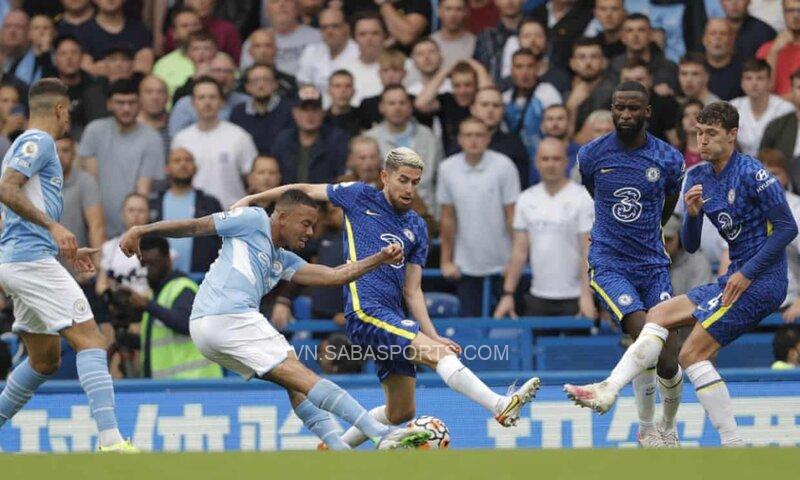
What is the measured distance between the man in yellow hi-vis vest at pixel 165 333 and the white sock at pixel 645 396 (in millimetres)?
3746

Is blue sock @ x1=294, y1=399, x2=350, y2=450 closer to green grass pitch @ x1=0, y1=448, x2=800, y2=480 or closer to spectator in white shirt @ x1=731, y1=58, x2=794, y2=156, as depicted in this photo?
green grass pitch @ x1=0, y1=448, x2=800, y2=480

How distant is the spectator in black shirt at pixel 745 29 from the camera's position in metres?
15.6

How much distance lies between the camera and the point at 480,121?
14.6m

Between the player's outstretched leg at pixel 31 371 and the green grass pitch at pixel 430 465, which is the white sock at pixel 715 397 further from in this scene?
the player's outstretched leg at pixel 31 371

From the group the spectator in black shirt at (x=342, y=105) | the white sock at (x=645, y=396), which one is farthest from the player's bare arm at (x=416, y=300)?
the spectator in black shirt at (x=342, y=105)

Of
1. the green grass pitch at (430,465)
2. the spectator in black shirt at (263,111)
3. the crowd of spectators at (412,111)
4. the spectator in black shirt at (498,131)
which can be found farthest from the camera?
the spectator in black shirt at (263,111)

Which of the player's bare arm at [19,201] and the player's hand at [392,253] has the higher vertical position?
the player's bare arm at [19,201]

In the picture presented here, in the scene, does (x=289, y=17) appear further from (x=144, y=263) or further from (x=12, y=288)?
(x=12, y=288)

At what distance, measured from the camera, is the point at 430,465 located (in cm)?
812

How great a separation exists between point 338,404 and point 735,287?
2.46m

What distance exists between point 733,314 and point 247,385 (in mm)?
3864

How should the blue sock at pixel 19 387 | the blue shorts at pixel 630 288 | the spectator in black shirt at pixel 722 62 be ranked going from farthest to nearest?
the spectator in black shirt at pixel 722 62
the blue shorts at pixel 630 288
the blue sock at pixel 19 387

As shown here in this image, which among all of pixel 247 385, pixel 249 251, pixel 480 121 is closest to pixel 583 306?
pixel 480 121

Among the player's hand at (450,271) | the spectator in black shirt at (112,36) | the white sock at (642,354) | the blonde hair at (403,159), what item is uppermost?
the spectator in black shirt at (112,36)
